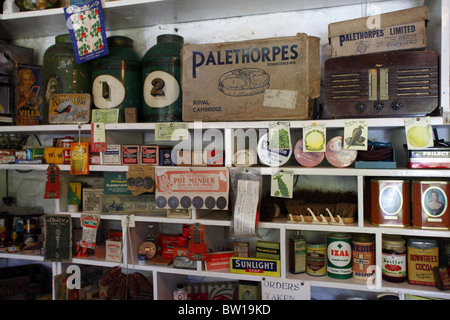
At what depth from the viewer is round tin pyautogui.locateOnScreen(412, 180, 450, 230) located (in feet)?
5.60

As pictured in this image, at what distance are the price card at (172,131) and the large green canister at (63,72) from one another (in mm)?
588

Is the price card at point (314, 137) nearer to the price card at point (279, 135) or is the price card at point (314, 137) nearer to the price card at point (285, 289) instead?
the price card at point (279, 135)

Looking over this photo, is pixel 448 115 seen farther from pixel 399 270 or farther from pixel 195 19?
pixel 195 19

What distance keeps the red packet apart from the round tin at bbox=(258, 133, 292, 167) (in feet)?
3.42

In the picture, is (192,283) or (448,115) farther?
(192,283)

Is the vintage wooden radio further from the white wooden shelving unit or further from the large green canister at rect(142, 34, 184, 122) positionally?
the large green canister at rect(142, 34, 184, 122)

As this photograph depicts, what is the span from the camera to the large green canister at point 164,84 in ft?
6.84

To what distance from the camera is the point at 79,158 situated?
7.24ft

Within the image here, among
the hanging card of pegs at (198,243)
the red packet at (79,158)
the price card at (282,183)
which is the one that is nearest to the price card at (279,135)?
the price card at (282,183)

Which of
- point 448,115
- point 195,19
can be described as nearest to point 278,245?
point 448,115

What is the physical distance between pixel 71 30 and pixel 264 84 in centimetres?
121

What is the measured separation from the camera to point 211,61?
1979mm

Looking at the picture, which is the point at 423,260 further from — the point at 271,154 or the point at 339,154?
the point at 271,154

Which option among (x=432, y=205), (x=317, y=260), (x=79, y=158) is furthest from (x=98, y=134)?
(x=432, y=205)
